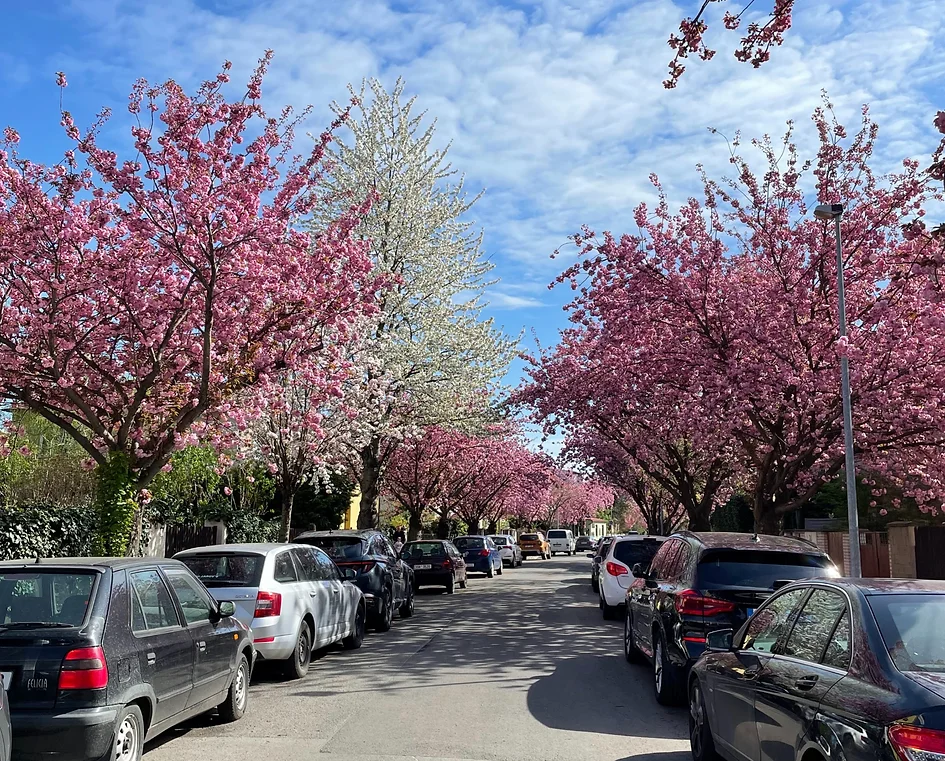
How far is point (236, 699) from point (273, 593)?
187cm

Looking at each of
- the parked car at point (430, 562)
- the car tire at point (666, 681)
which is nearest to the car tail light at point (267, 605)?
the car tire at point (666, 681)

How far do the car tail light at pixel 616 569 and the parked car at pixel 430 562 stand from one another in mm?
8321

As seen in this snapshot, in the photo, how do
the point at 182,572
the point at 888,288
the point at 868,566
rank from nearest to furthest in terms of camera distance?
the point at 182,572
the point at 888,288
the point at 868,566

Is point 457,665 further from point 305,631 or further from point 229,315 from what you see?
point 229,315

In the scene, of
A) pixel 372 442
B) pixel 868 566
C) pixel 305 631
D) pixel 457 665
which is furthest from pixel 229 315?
pixel 868 566

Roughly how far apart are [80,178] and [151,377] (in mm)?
2927

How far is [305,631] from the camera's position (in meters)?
11.2

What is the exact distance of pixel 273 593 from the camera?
34.3 feet

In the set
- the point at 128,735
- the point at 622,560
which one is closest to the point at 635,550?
the point at 622,560

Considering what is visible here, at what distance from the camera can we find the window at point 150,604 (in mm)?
6820

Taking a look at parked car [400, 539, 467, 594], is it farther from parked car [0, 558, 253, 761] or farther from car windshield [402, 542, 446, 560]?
parked car [0, 558, 253, 761]

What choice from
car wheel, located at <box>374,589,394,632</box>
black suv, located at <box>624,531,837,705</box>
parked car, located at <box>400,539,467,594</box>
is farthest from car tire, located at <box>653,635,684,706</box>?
parked car, located at <box>400,539,467,594</box>

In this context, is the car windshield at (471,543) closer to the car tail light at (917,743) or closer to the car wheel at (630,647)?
the car wheel at (630,647)

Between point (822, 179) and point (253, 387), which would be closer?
point (253, 387)
